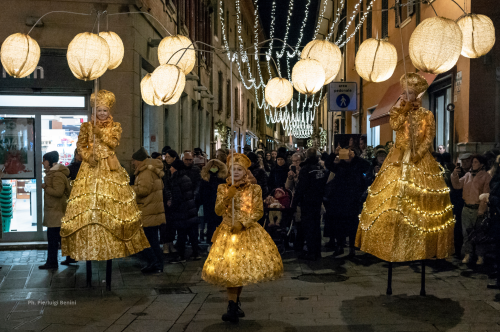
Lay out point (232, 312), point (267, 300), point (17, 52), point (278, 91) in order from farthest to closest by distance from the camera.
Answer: point (278, 91)
point (17, 52)
point (267, 300)
point (232, 312)

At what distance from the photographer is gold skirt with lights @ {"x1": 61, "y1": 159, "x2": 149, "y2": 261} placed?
7.21 metres

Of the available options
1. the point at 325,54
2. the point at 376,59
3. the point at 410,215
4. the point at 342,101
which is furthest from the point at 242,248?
the point at 342,101

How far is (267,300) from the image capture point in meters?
6.94

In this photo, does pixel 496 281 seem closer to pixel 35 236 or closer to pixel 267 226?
pixel 267 226

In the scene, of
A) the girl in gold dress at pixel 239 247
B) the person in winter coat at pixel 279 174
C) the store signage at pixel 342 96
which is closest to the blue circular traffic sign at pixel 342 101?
the store signage at pixel 342 96

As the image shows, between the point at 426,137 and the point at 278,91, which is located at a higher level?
the point at 278,91

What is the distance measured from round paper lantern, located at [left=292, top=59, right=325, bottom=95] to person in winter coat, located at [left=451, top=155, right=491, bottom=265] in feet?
9.05

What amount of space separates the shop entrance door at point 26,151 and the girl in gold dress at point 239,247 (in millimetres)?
6577

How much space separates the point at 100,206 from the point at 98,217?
0.46 feet

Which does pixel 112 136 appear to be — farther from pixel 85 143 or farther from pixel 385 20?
pixel 385 20

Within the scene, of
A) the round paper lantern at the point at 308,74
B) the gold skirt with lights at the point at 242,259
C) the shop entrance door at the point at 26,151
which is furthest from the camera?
the shop entrance door at the point at 26,151

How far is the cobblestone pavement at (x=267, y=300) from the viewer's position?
5.89 meters

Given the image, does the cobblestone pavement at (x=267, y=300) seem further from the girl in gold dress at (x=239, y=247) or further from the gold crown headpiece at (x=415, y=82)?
the gold crown headpiece at (x=415, y=82)

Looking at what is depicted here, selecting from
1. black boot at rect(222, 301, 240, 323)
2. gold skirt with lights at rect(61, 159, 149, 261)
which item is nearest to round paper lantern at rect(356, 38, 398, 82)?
gold skirt with lights at rect(61, 159, 149, 261)
